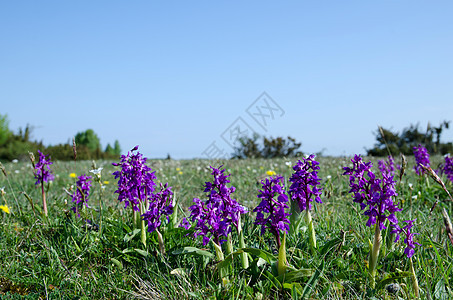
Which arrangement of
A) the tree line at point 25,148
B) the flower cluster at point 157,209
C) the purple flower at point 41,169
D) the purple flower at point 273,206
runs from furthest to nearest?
the tree line at point 25,148
the purple flower at point 41,169
the flower cluster at point 157,209
the purple flower at point 273,206

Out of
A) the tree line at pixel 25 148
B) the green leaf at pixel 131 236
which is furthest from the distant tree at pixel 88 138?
the green leaf at pixel 131 236

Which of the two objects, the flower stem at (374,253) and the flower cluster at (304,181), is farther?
the flower cluster at (304,181)

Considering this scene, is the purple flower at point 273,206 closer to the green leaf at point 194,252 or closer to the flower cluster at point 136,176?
the green leaf at point 194,252

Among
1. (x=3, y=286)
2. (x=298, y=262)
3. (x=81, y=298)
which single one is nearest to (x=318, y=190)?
(x=298, y=262)

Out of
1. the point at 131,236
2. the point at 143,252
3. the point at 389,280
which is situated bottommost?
the point at 389,280

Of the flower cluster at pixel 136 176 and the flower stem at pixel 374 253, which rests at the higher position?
the flower cluster at pixel 136 176

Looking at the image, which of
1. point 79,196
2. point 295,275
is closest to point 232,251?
point 295,275

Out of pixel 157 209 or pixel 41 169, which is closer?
pixel 157 209

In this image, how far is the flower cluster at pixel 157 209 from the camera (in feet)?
10.0

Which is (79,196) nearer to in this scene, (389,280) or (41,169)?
(41,169)

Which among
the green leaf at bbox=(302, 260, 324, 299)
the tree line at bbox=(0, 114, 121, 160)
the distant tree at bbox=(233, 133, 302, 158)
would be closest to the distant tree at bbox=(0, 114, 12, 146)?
the tree line at bbox=(0, 114, 121, 160)

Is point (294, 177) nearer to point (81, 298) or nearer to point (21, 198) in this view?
point (81, 298)

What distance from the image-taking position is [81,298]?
2.84 metres

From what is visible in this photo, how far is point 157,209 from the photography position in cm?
311
